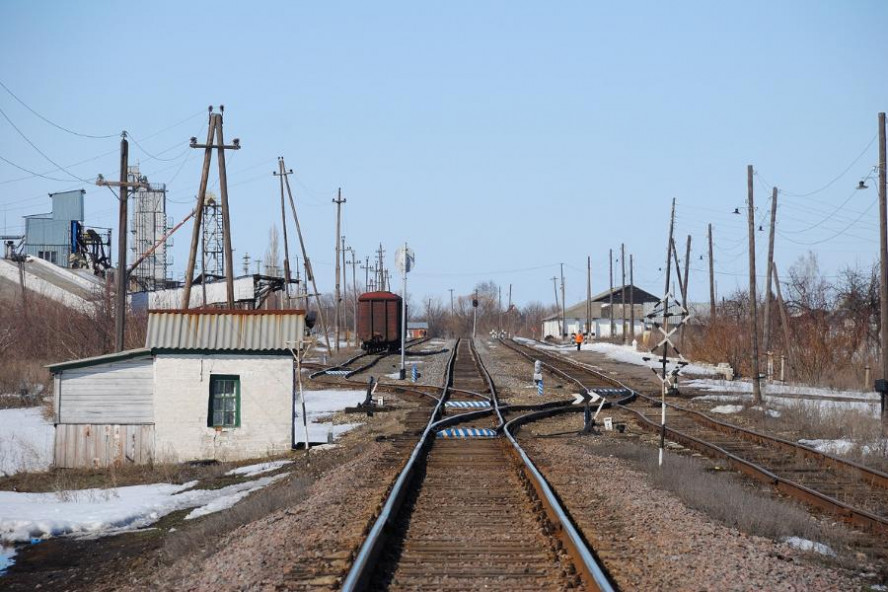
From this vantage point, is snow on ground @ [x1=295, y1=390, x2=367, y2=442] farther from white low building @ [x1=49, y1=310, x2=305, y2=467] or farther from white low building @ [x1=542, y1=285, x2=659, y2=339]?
white low building @ [x1=542, y1=285, x2=659, y2=339]

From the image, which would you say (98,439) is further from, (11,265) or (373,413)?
(11,265)

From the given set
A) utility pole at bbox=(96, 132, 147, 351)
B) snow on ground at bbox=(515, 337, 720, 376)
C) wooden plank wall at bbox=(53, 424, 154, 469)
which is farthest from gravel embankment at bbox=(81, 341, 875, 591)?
snow on ground at bbox=(515, 337, 720, 376)

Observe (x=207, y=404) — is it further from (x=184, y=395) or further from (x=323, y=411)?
(x=323, y=411)

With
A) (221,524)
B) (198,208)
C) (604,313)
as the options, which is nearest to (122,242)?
(198,208)

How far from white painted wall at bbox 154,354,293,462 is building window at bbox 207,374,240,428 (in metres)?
0.14

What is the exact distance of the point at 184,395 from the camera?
20.5 metres

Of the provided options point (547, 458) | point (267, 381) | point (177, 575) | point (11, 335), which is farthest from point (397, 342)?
point (177, 575)

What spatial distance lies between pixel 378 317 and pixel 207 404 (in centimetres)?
3347

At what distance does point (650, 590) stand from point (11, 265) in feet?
230

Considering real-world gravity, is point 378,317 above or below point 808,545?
above

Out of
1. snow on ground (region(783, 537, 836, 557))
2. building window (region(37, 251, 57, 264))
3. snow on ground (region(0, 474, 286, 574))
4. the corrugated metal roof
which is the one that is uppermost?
building window (region(37, 251, 57, 264))

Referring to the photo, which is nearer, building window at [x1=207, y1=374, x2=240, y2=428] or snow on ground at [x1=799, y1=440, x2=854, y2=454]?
snow on ground at [x1=799, y1=440, x2=854, y2=454]

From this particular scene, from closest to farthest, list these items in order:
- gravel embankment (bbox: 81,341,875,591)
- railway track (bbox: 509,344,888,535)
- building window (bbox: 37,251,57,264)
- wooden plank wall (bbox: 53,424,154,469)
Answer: gravel embankment (bbox: 81,341,875,591)
railway track (bbox: 509,344,888,535)
wooden plank wall (bbox: 53,424,154,469)
building window (bbox: 37,251,57,264)

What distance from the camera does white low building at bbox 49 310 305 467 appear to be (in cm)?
2027
